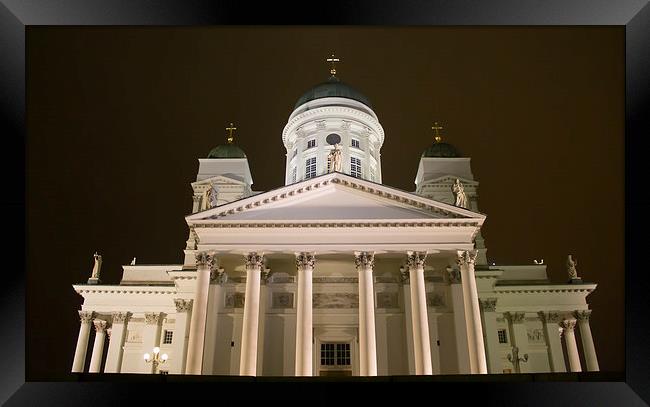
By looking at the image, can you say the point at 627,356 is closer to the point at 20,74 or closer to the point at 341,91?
the point at 20,74

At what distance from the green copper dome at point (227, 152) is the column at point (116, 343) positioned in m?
11.8

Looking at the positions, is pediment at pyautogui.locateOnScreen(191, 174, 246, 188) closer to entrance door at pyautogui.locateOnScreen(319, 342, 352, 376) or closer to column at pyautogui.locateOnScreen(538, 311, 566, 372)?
entrance door at pyautogui.locateOnScreen(319, 342, 352, 376)

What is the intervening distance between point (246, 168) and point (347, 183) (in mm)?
13061

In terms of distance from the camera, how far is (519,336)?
30.8 m

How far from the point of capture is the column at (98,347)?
1250 inches

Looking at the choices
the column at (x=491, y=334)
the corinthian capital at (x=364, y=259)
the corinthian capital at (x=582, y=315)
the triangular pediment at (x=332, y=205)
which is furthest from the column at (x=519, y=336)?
the corinthian capital at (x=364, y=259)

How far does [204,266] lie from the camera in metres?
25.3

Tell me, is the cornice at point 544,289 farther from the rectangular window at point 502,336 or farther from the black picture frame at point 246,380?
the black picture frame at point 246,380

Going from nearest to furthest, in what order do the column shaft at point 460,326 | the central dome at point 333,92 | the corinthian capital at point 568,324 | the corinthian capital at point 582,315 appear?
the column shaft at point 460,326 < the corinthian capital at point 568,324 < the corinthian capital at point 582,315 < the central dome at point 333,92

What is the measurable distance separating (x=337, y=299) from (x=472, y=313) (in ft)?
21.8

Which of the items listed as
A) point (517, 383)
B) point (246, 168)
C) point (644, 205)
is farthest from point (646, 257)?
point (246, 168)

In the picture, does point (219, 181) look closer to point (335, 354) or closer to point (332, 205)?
point (332, 205)

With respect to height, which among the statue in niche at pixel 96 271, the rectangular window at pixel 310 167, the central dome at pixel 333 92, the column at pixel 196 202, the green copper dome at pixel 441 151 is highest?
the central dome at pixel 333 92

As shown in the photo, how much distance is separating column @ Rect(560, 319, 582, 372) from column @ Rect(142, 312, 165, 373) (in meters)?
22.5
